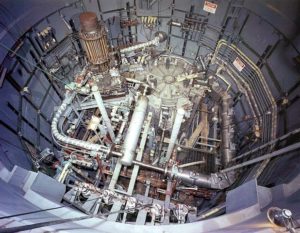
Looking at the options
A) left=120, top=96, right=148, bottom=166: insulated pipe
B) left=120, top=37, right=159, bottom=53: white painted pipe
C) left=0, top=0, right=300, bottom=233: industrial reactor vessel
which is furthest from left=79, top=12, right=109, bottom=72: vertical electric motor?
left=120, top=96, right=148, bottom=166: insulated pipe

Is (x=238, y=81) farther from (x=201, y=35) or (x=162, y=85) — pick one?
(x=162, y=85)

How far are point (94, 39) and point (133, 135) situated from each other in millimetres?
3394

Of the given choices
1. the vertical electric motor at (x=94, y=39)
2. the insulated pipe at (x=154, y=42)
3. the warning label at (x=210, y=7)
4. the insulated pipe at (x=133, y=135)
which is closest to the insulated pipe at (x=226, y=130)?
the warning label at (x=210, y=7)

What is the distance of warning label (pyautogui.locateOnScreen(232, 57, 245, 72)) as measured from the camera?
916 cm

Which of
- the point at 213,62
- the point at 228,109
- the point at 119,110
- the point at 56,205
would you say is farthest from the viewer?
the point at 213,62

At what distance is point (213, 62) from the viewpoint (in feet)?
33.2

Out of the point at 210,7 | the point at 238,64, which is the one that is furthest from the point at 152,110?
the point at 210,7

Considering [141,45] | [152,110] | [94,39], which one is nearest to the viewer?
[94,39]

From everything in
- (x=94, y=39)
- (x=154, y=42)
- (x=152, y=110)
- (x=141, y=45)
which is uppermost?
(x=154, y=42)

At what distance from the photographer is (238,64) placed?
365 inches

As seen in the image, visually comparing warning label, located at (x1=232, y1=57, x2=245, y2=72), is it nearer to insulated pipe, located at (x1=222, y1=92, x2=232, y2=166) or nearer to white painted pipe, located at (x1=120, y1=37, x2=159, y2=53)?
insulated pipe, located at (x1=222, y1=92, x2=232, y2=166)

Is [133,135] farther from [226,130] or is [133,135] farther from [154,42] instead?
[154,42]

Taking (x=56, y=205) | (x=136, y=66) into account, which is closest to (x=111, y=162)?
(x=56, y=205)

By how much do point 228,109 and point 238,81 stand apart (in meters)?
1.19
